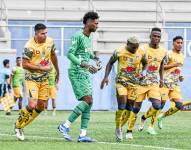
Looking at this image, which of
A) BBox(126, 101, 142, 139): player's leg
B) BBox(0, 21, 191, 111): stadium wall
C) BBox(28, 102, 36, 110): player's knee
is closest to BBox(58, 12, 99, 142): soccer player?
BBox(28, 102, 36, 110): player's knee

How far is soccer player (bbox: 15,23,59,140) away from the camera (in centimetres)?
1552

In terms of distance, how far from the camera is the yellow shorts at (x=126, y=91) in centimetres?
1633

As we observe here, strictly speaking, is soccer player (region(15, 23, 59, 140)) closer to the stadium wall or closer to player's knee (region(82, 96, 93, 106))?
player's knee (region(82, 96, 93, 106))

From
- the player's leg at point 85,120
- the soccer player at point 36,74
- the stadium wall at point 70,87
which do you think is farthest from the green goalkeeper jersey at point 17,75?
the player's leg at point 85,120

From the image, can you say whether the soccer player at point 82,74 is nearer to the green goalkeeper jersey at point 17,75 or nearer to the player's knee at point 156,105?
the player's knee at point 156,105

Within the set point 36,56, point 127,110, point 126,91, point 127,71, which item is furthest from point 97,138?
point 36,56

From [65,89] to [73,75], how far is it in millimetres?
17707

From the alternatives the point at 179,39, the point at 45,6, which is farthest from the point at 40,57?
the point at 45,6

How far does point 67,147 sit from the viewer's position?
14.1m

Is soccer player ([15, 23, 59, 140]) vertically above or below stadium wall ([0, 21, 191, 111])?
above

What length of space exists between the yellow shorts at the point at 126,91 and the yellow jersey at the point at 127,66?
0.12m

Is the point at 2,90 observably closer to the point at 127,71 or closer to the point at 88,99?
the point at 127,71

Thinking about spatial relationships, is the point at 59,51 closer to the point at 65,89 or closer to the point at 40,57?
the point at 65,89

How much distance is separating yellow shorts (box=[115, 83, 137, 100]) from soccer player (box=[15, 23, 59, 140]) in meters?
1.54
